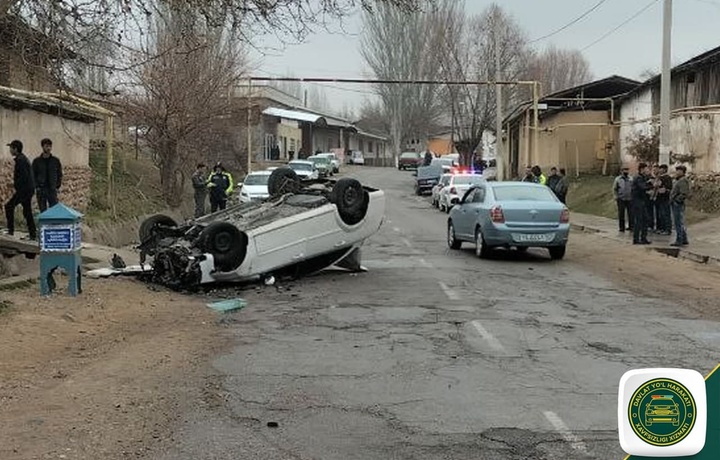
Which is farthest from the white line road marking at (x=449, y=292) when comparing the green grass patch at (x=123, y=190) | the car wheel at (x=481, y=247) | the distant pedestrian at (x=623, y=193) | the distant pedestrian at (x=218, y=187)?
the distant pedestrian at (x=218, y=187)

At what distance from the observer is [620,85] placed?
138 feet

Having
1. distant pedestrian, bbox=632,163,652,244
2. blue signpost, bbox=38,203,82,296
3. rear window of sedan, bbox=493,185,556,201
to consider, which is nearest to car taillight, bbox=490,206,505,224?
rear window of sedan, bbox=493,185,556,201

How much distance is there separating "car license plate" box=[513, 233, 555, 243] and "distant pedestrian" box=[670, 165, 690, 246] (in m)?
3.59

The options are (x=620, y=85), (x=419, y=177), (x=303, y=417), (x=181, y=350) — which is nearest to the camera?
(x=303, y=417)

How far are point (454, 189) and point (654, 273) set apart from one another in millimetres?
19528

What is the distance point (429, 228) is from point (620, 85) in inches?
799

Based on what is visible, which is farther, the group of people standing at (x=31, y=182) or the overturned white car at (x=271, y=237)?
the group of people standing at (x=31, y=182)

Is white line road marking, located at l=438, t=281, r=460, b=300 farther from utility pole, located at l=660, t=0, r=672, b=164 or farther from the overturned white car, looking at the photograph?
utility pole, located at l=660, t=0, r=672, b=164

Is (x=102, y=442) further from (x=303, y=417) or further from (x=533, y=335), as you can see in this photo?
(x=533, y=335)

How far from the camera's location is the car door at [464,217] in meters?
18.2

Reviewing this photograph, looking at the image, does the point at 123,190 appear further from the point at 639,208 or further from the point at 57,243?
the point at 57,243

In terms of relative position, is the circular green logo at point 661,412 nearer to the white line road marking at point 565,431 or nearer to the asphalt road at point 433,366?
the asphalt road at point 433,366

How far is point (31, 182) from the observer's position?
591 inches

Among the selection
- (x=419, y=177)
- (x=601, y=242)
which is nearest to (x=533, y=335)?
(x=601, y=242)
